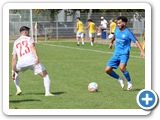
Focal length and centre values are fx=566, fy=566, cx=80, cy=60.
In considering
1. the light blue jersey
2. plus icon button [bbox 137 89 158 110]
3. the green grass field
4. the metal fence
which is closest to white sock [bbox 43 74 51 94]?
the green grass field

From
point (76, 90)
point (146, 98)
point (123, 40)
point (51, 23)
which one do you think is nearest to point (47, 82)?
point (76, 90)

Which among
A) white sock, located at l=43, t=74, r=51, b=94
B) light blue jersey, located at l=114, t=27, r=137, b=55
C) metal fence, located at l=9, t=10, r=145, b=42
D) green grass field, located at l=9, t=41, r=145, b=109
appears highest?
metal fence, located at l=9, t=10, r=145, b=42

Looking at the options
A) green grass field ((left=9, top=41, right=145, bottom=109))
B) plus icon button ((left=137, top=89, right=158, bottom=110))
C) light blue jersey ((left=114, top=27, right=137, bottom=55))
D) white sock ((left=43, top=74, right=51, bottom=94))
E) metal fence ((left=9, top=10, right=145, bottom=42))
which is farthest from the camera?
metal fence ((left=9, top=10, right=145, bottom=42))

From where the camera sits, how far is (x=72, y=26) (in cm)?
4725

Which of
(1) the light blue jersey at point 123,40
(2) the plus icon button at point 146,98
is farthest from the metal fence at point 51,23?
(2) the plus icon button at point 146,98

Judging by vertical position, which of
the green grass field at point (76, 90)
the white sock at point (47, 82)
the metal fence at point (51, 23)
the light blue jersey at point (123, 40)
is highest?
the metal fence at point (51, 23)

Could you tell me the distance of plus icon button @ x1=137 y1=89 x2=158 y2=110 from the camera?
993cm

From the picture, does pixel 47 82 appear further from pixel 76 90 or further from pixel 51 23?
pixel 51 23

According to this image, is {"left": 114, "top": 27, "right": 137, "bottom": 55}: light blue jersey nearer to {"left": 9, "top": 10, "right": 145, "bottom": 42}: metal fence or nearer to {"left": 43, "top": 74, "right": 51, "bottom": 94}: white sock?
{"left": 43, "top": 74, "right": 51, "bottom": 94}: white sock

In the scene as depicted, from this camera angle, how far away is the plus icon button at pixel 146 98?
9930 mm

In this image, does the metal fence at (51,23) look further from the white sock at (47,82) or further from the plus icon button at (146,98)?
the plus icon button at (146,98)

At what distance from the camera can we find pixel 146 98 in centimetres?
1004

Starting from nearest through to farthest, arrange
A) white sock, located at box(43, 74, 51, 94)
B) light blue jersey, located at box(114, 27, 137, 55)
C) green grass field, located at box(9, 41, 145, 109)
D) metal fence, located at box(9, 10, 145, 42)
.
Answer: green grass field, located at box(9, 41, 145, 109)
white sock, located at box(43, 74, 51, 94)
light blue jersey, located at box(114, 27, 137, 55)
metal fence, located at box(9, 10, 145, 42)
